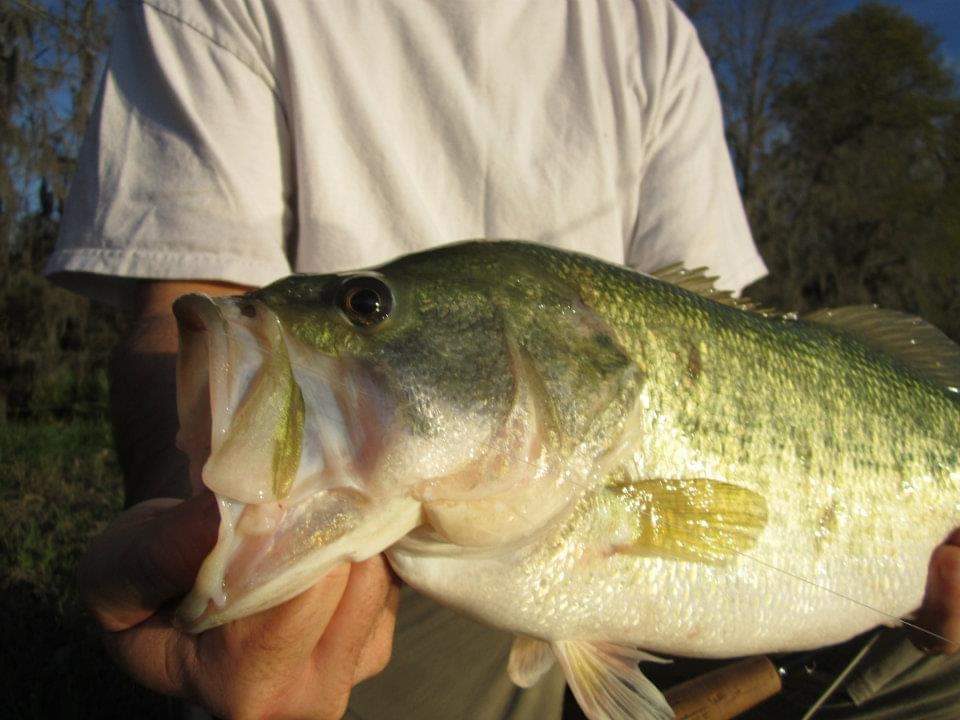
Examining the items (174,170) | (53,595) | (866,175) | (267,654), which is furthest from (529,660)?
(866,175)

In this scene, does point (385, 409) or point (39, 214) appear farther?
point (39, 214)

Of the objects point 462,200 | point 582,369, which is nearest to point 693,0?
point 462,200

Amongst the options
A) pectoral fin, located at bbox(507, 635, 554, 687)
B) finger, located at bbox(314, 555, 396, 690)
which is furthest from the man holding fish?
pectoral fin, located at bbox(507, 635, 554, 687)

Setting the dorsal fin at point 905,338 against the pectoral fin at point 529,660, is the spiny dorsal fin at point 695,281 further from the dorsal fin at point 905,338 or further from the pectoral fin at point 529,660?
the pectoral fin at point 529,660

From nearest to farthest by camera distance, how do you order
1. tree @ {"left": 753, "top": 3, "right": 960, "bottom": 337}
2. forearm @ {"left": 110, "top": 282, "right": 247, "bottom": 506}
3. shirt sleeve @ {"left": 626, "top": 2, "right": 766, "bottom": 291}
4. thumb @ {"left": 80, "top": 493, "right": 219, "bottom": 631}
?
thumb @ {"left": 80, "top": 493, "right": 219, "bottom": 631}
forearm @ {"left": 110, "top": 282, "right": 247, "bottom": 506}
shirt sleeve @ {"left": 626, "top": 2, "right": 766, "bottom": 291}
tree @ {"left": 753, "top": 3, "right": 960, "bottom": 337}

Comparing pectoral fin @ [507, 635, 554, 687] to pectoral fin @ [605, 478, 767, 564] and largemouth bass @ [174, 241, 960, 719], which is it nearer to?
largemouth bass @ [174, 241, 960, 719]

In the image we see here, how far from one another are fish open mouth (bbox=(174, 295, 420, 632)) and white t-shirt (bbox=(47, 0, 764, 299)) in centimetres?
79

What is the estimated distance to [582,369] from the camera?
120cm

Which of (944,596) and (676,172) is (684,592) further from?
(676,172)

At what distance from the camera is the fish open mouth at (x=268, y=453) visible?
897 millimetres

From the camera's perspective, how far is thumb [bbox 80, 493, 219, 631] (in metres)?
1.02

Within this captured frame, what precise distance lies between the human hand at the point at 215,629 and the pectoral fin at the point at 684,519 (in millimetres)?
395

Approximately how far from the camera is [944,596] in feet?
5.47

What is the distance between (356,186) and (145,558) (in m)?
1.14
